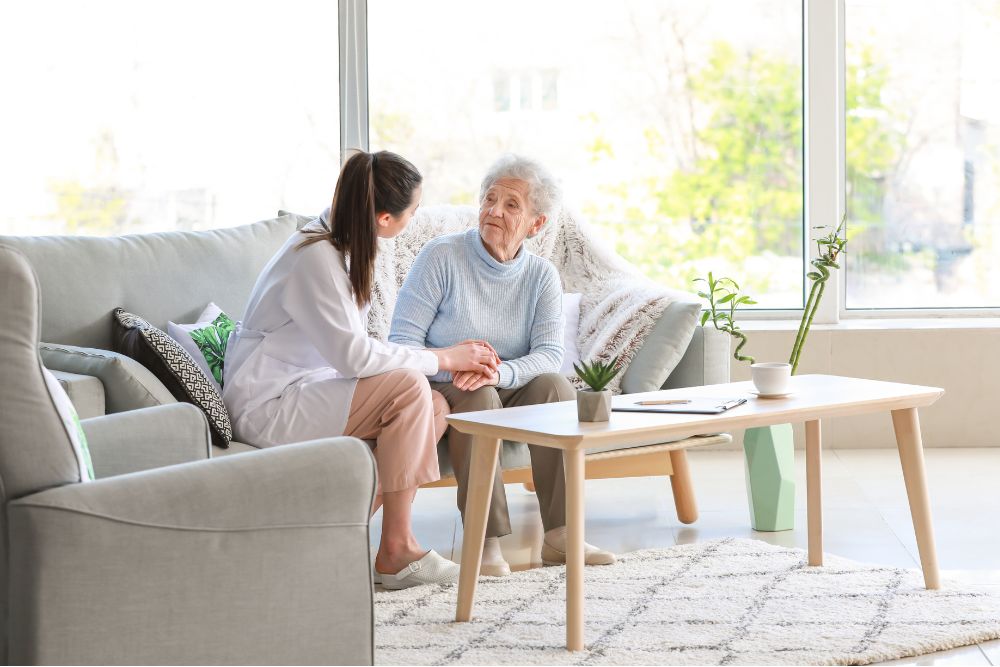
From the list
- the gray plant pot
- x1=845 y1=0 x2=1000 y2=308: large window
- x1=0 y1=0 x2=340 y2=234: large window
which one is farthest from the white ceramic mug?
x1=0 y1=0 x2=340 y2=234: large window

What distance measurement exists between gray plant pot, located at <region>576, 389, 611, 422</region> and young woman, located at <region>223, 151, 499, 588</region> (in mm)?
575

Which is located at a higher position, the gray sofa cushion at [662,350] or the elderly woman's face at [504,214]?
the elderly woman's face at [504,214]

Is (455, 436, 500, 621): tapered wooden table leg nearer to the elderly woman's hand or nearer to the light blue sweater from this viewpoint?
the elderly woman's hand

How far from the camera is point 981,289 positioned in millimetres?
4859

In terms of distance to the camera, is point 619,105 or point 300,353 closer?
point 300,353

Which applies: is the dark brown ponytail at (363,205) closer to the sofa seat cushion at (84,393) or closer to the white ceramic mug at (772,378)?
the sofa seat cushion at (84,393)

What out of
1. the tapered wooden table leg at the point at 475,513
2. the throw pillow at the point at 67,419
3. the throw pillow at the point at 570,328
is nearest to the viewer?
the throw pillow at the point at 67,419

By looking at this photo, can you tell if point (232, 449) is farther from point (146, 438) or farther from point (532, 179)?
point (532, 179)

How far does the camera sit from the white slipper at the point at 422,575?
109 inches

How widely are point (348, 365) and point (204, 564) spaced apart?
3.85 ft

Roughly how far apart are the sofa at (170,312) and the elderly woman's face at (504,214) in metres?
0.50

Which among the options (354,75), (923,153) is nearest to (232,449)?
(354,75)

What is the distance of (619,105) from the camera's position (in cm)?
479

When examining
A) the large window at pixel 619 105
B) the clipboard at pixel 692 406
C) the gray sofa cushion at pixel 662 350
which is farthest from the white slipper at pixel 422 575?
the large window at pixel 619 105
